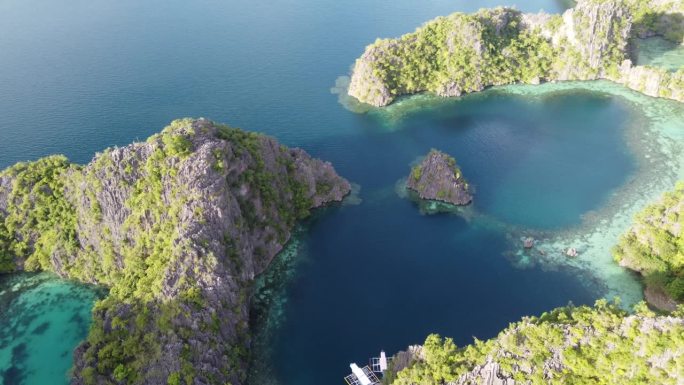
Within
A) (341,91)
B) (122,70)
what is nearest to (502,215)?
(341,91)

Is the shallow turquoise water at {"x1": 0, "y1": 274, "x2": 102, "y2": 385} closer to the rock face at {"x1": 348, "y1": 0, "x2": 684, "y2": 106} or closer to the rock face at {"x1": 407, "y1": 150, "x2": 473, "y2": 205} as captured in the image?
the rock face at {"x1": 407, "y1": 150, "x2": 473, "y2": 205}

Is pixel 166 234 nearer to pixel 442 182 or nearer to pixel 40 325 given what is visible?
pixel 40 325

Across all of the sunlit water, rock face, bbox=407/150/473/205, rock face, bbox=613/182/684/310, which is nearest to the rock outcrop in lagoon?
rock face, bbox=407/150/473/205

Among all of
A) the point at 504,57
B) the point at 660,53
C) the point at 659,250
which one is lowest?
the point at 659,250

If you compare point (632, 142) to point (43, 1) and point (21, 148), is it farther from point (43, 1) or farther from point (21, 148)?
point (43, 1)

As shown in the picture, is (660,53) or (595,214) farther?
(660,53)

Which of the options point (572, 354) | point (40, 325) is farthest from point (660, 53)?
point (40, 325)
